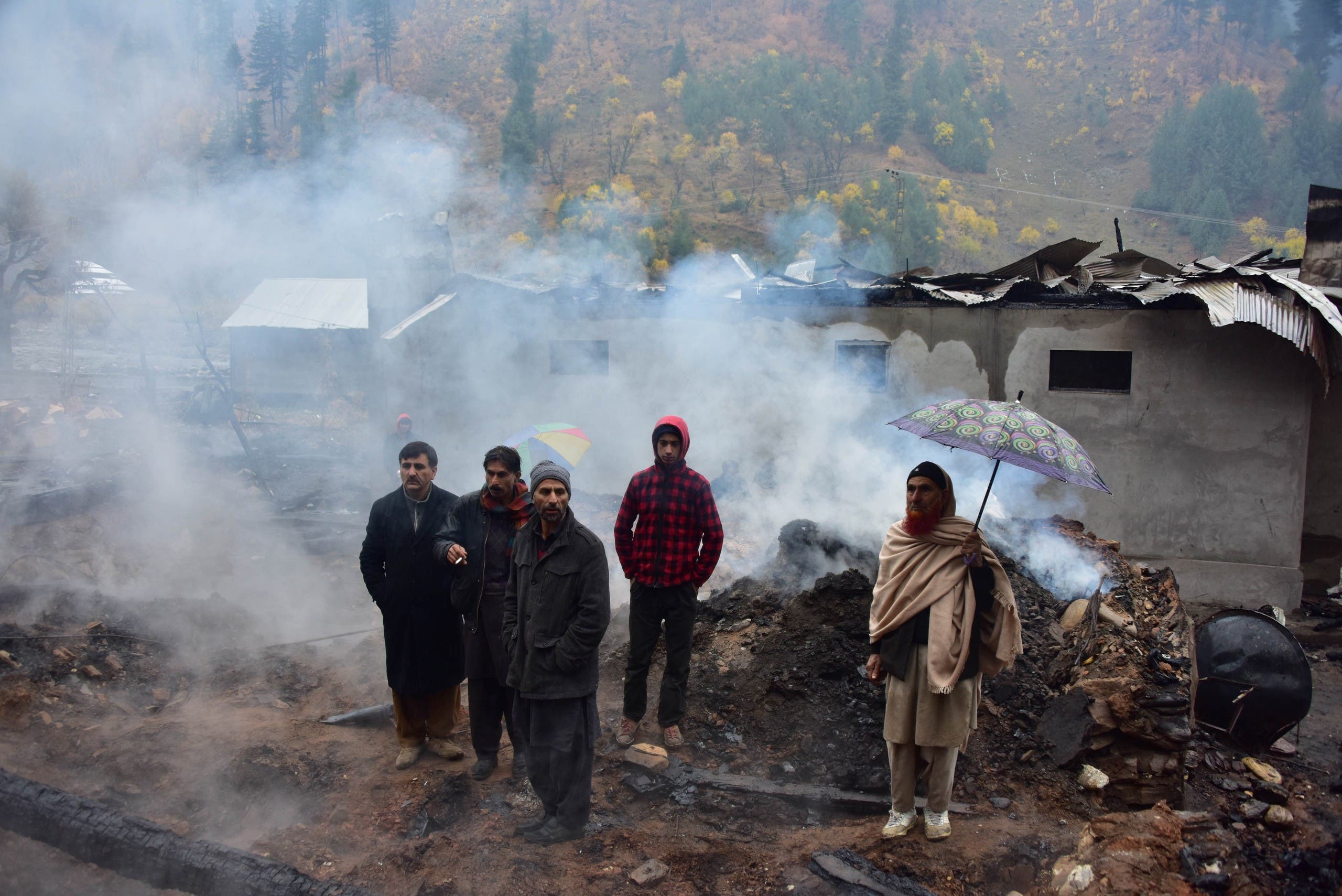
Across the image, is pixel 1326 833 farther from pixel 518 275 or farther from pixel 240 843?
pixel 518 275

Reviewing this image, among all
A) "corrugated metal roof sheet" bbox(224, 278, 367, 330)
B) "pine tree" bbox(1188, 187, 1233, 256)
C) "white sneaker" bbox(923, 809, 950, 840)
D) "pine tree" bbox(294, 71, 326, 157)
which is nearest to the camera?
"white sneaker" bbox(923, 809, 950, 840)

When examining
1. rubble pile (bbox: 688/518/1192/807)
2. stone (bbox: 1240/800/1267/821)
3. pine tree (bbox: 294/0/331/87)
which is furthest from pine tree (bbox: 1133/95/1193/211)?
stone (bbox: 1240/800/1267/821)

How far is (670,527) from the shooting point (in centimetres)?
448

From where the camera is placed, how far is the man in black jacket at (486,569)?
400 centimetres

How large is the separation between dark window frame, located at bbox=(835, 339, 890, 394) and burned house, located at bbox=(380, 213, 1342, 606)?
2 cm

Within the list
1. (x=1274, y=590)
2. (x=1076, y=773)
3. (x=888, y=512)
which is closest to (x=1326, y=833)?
(x=1076, y=773)

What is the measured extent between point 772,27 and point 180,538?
86.8 meters

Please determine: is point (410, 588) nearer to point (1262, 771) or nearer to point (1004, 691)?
point (1004, 691)

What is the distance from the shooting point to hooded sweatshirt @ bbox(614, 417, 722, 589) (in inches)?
177

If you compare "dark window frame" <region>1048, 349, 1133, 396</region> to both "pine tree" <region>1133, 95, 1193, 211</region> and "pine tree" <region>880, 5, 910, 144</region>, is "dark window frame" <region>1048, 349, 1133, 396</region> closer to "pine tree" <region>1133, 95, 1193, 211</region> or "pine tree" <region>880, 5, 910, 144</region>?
"pine tree" <region>1133, 95, 1193, 211</region>

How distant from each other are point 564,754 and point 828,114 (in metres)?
65.3

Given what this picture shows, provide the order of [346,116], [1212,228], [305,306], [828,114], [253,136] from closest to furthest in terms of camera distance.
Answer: [305,306]
[253,136]
[346,116]
[1212,228]
[828,114]

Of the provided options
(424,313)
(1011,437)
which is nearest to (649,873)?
(1011,437)

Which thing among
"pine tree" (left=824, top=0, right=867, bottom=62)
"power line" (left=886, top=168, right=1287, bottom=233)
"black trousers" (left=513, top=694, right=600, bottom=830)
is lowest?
"black trousers" (left=513, top=694, right=600, bottom=830)
